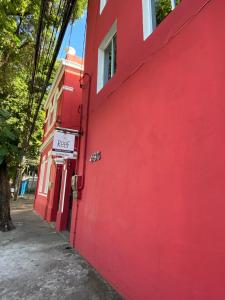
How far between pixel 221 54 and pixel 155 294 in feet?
9.67

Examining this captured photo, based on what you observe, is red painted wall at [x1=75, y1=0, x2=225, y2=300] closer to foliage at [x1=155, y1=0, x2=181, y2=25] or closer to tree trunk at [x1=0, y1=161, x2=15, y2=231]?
foliage at [x1=155, y1=0, x2=181, y2=25]

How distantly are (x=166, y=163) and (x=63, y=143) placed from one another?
13.4 ft

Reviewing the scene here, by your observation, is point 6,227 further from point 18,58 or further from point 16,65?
point 16,65

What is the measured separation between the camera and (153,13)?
4.17m

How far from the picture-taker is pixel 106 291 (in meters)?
3.79

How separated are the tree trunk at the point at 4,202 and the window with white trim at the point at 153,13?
674 centimetres

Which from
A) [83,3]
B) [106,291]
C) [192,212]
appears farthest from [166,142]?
[83,3]

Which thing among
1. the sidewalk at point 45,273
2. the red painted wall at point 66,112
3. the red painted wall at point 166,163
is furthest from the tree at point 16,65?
the red painted wall at point 166,163

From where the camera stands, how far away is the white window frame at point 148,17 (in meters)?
4.06

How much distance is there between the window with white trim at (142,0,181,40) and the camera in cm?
403

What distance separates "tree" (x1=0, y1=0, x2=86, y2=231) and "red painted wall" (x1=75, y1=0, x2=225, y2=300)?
3.29m

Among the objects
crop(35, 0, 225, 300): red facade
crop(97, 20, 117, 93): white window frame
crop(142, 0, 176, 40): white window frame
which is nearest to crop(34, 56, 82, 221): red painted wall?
crop(97, 20, 117, 93): white window frame

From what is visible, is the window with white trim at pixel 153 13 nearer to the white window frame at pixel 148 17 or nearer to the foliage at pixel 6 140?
the white window frame at pixel 148 17

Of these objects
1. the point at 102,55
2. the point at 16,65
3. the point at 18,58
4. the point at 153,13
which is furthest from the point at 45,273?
the point at 16,65
